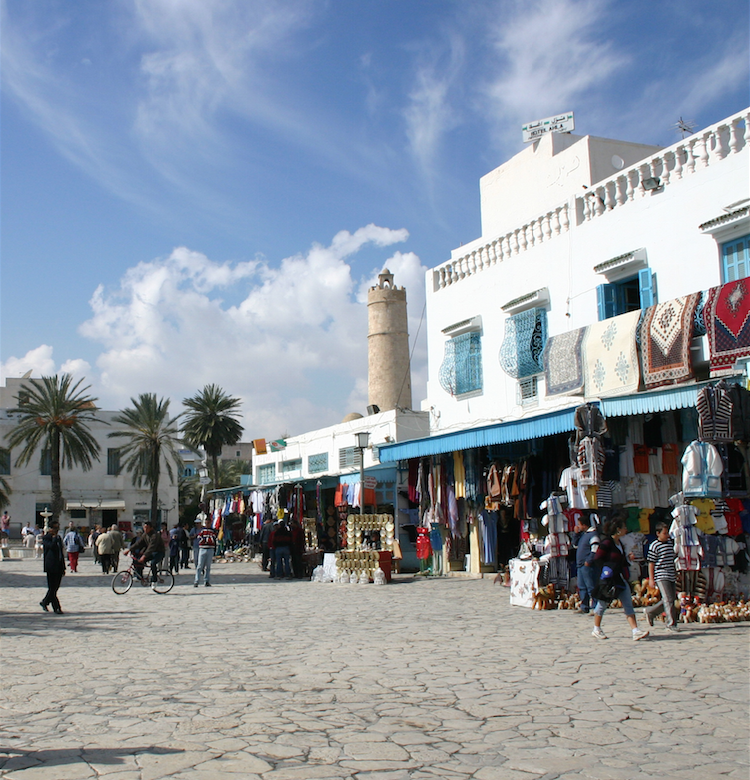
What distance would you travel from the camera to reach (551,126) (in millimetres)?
21844

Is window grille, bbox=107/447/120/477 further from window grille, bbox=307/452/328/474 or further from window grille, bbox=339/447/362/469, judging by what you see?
window grille, bbox=339/447/362/469

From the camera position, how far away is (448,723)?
624cm

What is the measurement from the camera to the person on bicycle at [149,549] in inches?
698

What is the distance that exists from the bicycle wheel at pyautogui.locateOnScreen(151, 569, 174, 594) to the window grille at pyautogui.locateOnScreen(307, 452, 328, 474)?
49.6 feet

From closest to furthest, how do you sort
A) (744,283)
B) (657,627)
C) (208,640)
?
1. (208,640)
2. (657,627)
3. (744,283)

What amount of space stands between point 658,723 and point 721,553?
21.1ft

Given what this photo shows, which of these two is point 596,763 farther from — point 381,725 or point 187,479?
point 187,479

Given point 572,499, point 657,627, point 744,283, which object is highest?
point 744,283

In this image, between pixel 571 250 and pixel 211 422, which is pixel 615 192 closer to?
pixel 571 250

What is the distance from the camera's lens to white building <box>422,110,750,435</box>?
1391cm

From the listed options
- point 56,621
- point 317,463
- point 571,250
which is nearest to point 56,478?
point 317,463

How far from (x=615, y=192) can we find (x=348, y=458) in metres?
17.6

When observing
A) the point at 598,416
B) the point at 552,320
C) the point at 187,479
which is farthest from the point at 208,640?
the point at 187,479

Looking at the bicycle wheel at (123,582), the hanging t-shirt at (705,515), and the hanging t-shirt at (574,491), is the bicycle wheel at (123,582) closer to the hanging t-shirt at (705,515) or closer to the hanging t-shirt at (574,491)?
the hanging t-shirt at (574,491)
